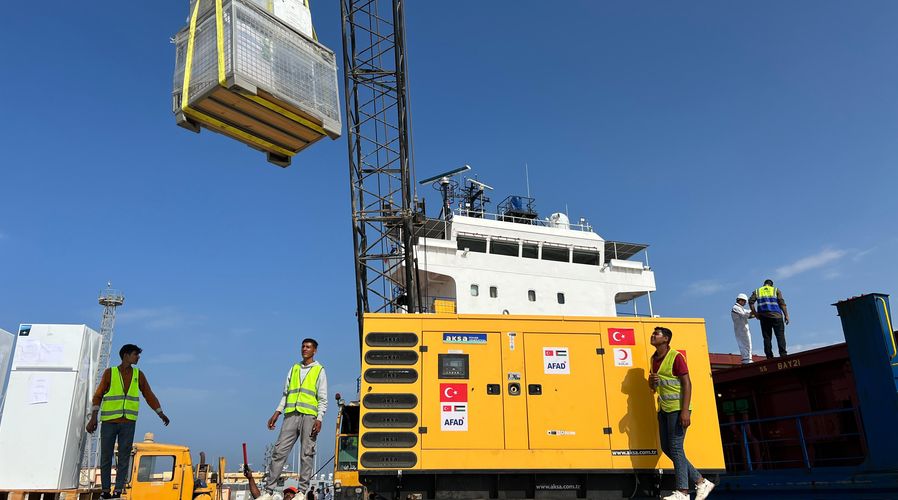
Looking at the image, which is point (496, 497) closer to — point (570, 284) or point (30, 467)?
point (30, 467)

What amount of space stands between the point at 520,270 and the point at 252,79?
1506 cm

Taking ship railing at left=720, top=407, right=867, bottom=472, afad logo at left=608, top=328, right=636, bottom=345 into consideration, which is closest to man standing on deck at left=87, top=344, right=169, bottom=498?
afad logo at left=608, top=328, right=636, bottom=345

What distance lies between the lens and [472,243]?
2120 cm

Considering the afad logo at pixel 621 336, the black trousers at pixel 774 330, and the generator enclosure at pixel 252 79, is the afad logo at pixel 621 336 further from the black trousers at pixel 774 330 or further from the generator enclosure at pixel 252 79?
the black trousers at pixel 774 330

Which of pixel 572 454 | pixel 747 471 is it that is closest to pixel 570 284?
pixel 747 471

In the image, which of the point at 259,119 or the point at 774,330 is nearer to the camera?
the point at 259,119

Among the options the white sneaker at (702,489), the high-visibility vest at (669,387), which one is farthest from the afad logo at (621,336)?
the white sneaker at (702,489)

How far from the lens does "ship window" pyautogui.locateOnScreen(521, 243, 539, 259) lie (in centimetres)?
2183

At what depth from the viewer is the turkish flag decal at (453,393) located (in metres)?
7.06

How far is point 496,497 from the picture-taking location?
687 cm

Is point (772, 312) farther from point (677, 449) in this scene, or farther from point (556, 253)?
point (556, 253)

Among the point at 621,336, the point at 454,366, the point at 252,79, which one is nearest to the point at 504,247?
the point at 621,336

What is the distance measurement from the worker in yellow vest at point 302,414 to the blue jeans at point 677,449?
3.72 metres

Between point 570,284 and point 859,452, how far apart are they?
44.5ft
